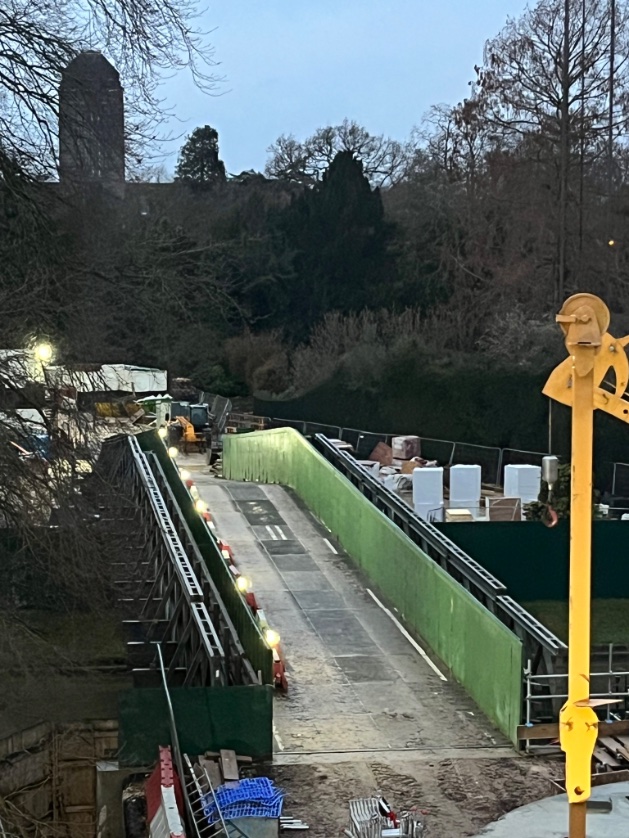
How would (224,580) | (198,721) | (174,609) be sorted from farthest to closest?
1. (224,580)
2. (174,609)
3. (198,721)

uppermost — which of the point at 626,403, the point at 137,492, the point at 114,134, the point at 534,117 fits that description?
the point at 534,117

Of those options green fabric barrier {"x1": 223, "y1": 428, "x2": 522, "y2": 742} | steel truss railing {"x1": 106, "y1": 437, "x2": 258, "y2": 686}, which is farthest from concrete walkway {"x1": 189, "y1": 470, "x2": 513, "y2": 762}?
steel truss railing {"x1": 106, "y1": 437, "x2": 258, "y2": 686}

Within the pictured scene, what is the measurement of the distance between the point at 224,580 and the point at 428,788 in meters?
8.74

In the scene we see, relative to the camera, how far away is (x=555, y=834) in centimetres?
1027

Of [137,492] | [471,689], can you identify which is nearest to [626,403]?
[471,689]

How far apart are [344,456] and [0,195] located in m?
22.0

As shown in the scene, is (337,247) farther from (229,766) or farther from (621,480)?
(229,766)

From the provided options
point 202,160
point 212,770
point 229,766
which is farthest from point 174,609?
point 202,160

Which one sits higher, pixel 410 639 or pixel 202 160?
pixel 202 160

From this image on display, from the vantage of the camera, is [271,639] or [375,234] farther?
[375,234]

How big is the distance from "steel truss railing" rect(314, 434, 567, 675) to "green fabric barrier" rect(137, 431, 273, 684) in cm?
365

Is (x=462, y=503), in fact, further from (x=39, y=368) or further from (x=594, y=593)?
(x=39, y=368)

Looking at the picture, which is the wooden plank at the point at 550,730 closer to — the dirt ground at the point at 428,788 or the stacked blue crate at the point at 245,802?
the dirt ground at the point at 428,788

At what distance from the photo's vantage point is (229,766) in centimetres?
1371
